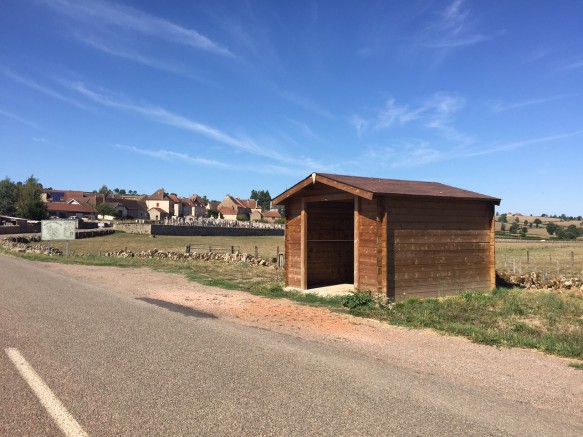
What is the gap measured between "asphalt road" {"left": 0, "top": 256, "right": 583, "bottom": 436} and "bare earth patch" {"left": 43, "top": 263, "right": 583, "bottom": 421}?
1.26 ft

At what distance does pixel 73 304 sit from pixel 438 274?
10.1m

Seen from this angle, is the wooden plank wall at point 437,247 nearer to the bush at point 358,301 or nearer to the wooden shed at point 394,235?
the wooden shed at point 394,235

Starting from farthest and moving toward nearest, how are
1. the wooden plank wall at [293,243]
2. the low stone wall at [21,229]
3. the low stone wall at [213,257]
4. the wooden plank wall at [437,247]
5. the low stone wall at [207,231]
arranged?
the low stone wall at [21,229] → the low stone wall at [207,231] → the low stone wall at [213,257] → the wooden plank wall at [293,243] → the wooden plank wall at [437,247]

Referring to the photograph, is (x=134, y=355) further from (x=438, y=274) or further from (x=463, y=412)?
(x=438, y=274)

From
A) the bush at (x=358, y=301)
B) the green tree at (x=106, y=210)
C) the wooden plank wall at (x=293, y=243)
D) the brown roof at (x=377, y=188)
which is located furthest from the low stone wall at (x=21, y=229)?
the bush at (x=358, y=301)

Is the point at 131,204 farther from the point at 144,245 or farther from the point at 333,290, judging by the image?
the point at 333,290

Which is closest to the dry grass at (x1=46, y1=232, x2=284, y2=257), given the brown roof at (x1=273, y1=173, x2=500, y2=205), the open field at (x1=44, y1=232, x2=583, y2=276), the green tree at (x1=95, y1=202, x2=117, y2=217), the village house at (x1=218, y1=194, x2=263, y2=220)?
the open field at (x1=44, y1=232, x2=583, y2=276)

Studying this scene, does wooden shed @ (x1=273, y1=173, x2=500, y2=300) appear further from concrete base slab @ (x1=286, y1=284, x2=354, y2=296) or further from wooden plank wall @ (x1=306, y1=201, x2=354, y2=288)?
concrete base slab @ (x1=286, y1=284, x2=354, y2=296)

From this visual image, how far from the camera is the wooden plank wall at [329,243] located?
16.6 metres

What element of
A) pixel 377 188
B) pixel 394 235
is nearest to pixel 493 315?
pixel 394 235

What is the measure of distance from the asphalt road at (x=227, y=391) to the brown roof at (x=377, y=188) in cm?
606

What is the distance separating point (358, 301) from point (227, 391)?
719cm

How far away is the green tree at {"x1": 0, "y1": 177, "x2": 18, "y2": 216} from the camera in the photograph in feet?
350

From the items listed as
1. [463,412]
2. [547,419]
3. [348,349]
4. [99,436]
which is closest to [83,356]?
[99,436]
